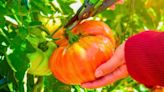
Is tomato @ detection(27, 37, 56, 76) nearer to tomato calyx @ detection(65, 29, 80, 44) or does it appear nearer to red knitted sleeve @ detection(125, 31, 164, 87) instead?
tomato calyx @ detection(65, 29, 80, 44)

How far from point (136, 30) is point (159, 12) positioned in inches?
5.3

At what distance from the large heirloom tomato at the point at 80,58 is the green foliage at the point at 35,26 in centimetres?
6

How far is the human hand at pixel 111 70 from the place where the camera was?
5.15 ft

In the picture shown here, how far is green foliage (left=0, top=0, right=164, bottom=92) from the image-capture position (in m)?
1.54

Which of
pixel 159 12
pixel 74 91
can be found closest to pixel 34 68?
pixel 74 91

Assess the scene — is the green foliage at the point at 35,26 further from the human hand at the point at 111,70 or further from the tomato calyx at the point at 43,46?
the human hand at the point at 111,70

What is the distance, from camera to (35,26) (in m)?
1.55

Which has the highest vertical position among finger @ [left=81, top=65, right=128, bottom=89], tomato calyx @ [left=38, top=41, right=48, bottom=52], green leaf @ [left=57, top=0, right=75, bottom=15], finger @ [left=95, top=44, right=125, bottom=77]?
green leaf @ [left=57, top=0, right=75, bottom=15]

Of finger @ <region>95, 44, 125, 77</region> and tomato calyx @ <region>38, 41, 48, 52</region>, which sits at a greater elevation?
tomato calyx @ <region>38, 41, 48, 52</region>

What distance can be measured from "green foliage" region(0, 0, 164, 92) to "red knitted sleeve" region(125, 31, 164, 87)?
0.17 m

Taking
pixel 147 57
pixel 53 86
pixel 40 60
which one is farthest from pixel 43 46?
pixel 147 57

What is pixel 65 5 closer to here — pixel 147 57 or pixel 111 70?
pixel 111 70

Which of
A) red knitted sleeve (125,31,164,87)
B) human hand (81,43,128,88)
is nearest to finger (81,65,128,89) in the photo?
human hand (81,43,128,88)

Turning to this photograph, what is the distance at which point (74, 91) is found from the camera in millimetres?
1843
